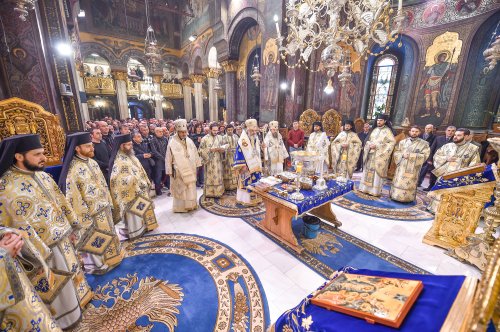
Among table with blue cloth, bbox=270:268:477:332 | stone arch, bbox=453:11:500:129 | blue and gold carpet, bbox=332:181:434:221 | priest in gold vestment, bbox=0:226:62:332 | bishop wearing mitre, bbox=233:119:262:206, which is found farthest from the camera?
stone arch, bbox=453:11:500:129

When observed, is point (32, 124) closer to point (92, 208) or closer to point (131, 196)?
point (131, 196)

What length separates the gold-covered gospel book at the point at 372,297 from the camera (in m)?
1.08

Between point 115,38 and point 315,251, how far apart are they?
23.4 metres

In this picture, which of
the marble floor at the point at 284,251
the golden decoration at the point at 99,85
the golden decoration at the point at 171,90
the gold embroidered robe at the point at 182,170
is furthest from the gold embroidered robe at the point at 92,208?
the golden decoration at the point at 171,90

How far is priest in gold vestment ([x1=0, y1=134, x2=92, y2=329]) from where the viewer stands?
6.59ft

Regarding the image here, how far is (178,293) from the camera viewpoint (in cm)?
297

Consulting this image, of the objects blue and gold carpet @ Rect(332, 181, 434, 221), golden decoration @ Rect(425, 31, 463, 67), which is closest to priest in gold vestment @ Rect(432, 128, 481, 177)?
blue and gold carpet @ Rect(332, 181, 434, 221)

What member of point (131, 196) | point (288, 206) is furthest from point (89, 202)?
point (288, 206)

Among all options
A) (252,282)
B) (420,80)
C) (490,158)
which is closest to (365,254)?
(252,282)

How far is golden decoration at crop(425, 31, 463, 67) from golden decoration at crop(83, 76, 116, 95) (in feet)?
83.2

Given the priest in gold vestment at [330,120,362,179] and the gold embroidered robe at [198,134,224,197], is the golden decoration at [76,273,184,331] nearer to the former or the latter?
the gold embroidered robe at [198,134,224,197]

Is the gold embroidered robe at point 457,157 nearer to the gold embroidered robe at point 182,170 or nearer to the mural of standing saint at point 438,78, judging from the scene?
the mural of standing saint at point 438,78

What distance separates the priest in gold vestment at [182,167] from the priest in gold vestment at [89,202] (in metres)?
1.86

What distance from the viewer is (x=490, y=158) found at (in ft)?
23.2
